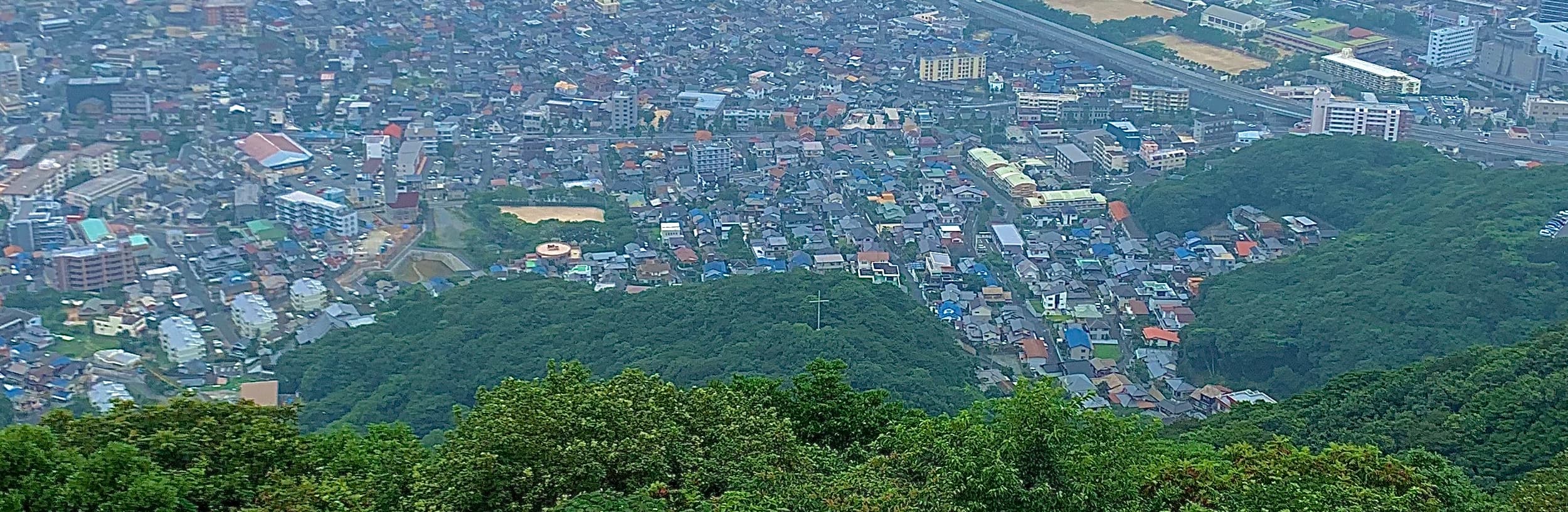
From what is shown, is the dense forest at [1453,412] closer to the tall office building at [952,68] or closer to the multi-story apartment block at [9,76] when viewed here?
the tall office building at [952,68]

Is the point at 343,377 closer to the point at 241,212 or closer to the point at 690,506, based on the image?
the point at 241,212

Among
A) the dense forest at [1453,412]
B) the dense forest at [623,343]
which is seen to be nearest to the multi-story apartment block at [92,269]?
the dense forest at [623,343]

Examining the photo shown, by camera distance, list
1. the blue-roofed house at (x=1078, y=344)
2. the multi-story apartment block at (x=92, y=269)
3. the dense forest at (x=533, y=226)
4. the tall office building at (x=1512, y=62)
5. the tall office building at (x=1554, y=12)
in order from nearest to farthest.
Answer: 1. the blue-roofed house at (x=1078, y=344)
2. the multi-story apartment block at (x=92, y=269)
3. the dense forest at (x=533, y=226)
4. the tall office building at (x=1512, y=62)
5. the tall office building at (x=1554, y=12)

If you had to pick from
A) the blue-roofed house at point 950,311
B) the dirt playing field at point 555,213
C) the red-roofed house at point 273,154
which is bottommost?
the dirt playing field at point 555,213

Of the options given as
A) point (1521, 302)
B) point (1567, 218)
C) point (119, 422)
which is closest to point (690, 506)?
point (119, 422)

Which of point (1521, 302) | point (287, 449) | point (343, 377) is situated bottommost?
point (343, 377)

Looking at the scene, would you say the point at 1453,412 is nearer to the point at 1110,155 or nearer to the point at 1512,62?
the point at 1110,155
